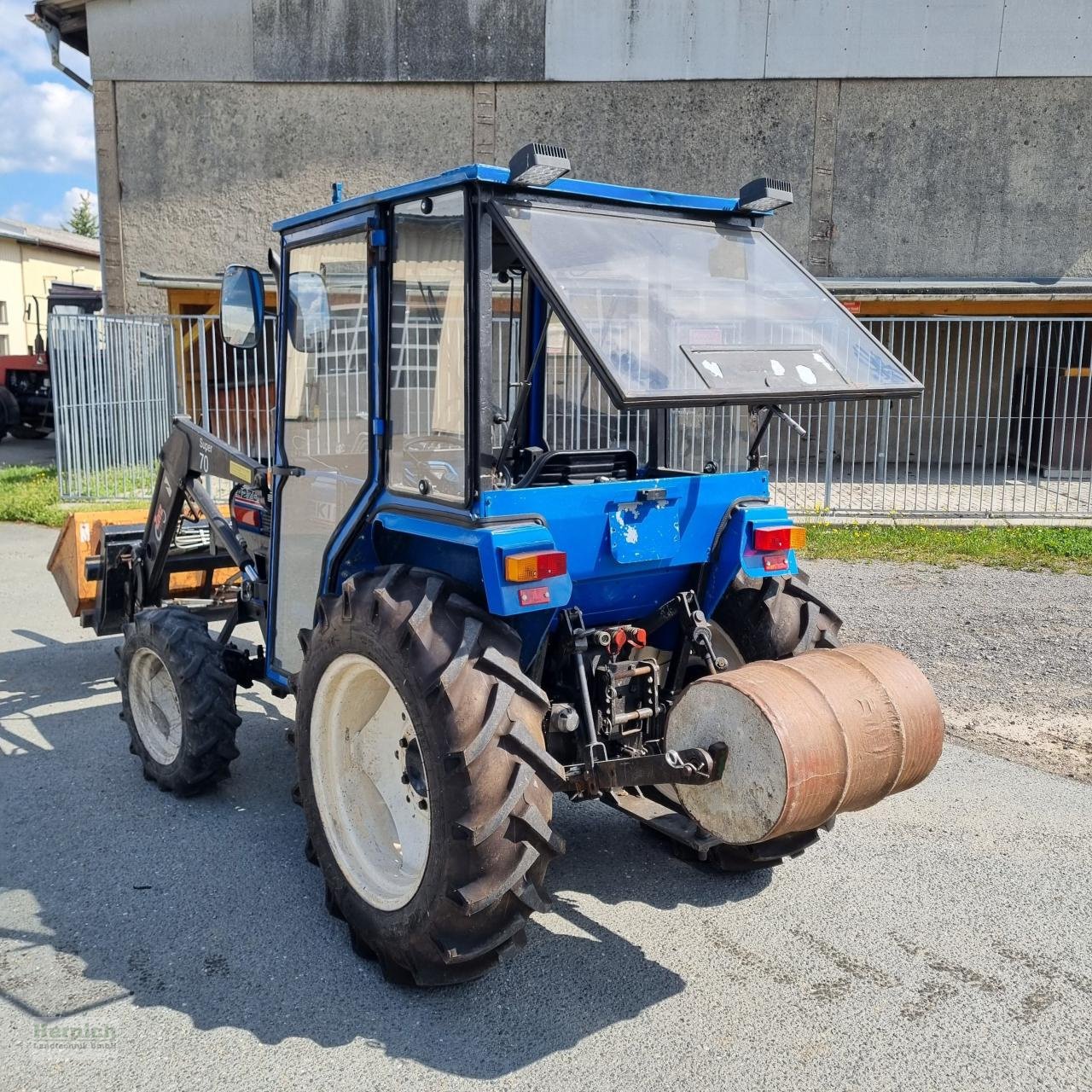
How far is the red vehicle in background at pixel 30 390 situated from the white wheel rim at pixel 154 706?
1578cm

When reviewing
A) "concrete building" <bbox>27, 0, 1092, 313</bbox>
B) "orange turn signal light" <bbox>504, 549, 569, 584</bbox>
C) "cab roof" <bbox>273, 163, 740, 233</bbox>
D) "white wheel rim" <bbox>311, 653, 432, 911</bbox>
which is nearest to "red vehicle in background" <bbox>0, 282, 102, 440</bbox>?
"concrete building" <bbox>27, 0, 1092, 313</bbox>

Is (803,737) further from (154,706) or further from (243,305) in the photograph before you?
(154,706)

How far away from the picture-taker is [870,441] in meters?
15.1

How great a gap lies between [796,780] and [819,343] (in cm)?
146

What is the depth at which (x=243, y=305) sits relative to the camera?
4117 millimetres

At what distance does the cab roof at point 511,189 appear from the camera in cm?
304

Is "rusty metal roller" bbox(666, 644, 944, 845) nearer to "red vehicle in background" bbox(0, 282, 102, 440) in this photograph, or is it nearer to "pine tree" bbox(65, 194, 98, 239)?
"red vehicle in background" bbox(0, 282, 102, 440)

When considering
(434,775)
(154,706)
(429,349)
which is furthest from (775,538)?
(154,706)

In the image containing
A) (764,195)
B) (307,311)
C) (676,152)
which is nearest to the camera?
(764,195)

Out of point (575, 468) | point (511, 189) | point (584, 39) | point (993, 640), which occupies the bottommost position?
point (993, 640)

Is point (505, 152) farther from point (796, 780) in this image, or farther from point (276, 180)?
point (796, 780)

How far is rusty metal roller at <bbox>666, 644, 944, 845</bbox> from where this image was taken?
2.89 m

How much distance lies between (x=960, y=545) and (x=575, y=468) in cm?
766

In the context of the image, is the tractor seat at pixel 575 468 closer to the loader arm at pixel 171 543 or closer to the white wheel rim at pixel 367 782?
the white wheel rim at pixel 367 782
